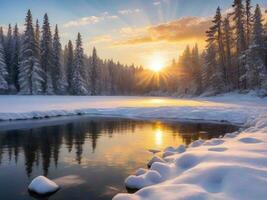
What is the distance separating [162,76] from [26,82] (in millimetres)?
78014

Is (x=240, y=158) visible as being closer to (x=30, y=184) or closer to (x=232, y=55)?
(x=30, y=184)

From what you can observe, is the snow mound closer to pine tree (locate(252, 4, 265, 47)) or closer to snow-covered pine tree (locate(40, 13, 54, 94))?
pine tree (locate(252, 4, 265, 47))

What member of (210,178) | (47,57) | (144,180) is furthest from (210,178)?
(47,57)

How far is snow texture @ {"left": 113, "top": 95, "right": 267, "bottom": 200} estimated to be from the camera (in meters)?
Result: 6.92

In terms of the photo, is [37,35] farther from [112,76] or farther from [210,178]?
[112,76]

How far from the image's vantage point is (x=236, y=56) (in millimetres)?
55062

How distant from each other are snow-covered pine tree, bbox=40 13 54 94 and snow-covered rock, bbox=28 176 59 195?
50209 millimetres

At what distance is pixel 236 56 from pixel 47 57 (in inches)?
1350

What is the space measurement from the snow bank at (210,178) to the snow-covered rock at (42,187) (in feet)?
6.86

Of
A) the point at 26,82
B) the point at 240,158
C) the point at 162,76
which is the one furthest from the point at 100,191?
the point at 162,76

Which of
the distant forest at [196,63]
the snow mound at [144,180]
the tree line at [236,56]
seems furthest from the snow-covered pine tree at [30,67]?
the snow mound at [144,180]

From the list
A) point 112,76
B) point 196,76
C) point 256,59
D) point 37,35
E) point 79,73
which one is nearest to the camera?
point 256,59

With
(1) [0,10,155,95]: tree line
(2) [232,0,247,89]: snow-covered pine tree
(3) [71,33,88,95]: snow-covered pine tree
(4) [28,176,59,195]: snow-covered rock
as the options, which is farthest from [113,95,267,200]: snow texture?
(3) [71,33,88,95]: snow-covered pine tree

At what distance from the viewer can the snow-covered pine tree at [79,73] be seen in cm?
6594
